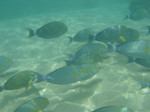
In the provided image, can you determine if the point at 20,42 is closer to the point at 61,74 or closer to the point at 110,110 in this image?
the point at 61,74

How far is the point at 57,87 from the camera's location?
177 inches

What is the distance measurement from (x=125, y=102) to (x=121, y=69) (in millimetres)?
1545

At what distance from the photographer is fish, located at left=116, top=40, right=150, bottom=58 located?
366cm

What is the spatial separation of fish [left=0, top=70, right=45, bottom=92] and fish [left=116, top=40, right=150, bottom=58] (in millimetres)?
2162

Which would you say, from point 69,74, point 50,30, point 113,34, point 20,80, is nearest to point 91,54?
point 113,34

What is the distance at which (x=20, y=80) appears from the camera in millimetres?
3455

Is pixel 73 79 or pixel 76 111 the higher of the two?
pixel 73 79

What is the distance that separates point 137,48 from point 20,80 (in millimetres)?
2921

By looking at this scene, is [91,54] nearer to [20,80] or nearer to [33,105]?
[20,80]

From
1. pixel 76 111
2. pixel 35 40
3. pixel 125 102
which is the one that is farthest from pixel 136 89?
pixel 35 40

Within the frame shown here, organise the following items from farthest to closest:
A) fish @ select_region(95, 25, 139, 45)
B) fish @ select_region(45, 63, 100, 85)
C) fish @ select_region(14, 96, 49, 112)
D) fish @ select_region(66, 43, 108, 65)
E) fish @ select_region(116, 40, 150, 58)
→ fish @ select_region(95, 25, 139, 45), fish @ select_region(66, 43, 108, 65), fish @ select_region(116, 40, 150, 58), fish @ select_region(45, 63, 100, 85), fish @ select_region(14, 96, 49, 112)

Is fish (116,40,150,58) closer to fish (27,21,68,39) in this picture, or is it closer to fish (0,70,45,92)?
fish (27,21,68,39)

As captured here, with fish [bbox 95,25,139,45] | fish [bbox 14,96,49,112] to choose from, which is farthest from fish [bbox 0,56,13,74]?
fish [bbox 95,25,139,45]

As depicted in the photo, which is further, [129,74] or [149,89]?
[129,74]
